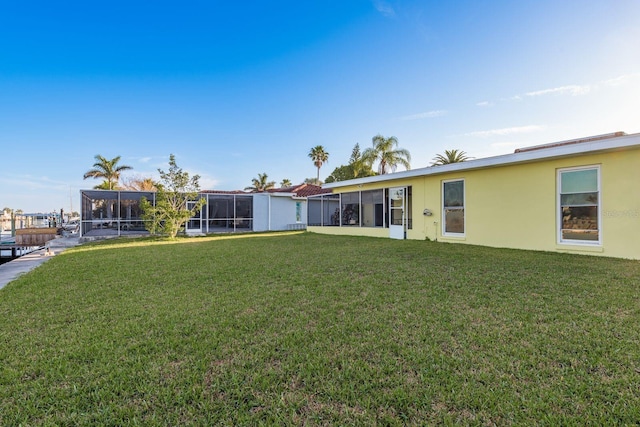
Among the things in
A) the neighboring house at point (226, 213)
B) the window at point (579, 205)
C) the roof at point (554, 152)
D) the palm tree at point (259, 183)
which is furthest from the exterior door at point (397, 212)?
the palm tree at point (259, 183)

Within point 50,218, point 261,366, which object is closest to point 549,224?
point 261,366

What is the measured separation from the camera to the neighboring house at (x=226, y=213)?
67.2 ft

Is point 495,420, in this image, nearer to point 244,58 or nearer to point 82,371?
point 82,371

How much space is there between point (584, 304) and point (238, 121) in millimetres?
19623

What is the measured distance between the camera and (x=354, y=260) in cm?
785

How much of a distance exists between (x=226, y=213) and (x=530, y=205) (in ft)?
61.6

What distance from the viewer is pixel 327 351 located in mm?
2938

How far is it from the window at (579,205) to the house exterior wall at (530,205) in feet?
0.44

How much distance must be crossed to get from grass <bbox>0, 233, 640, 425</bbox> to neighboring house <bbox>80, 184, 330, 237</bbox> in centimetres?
1560

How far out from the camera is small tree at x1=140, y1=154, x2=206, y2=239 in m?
15.4

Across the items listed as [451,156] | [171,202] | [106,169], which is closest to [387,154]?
[451,156]

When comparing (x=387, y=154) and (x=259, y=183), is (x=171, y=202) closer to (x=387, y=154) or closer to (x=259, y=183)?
(x=387, y=154)

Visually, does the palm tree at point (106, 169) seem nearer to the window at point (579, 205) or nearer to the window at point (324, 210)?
the window at point (324, 210)

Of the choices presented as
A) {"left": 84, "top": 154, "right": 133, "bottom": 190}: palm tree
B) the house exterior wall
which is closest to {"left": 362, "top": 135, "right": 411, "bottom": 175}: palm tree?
the house exterior wall
